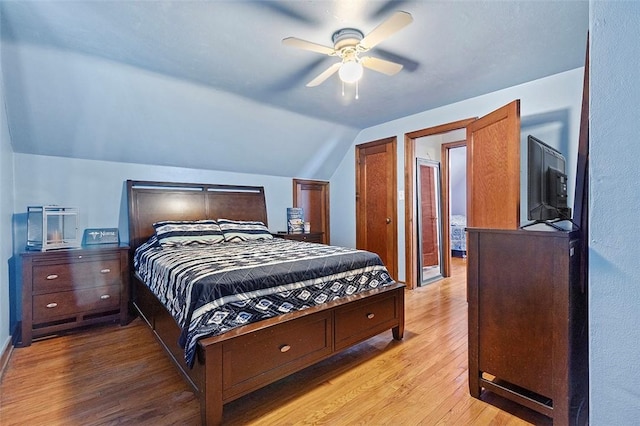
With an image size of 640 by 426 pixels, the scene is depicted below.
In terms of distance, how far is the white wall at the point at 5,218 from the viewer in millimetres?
2379

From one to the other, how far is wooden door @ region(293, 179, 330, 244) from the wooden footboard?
2.80m

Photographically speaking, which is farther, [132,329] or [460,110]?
[460,110]

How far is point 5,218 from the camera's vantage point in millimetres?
2521

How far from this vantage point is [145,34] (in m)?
2.13

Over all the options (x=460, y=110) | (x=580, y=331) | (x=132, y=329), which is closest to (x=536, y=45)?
(x=460, y=110)

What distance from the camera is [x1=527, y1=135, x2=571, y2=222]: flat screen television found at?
1.82 m

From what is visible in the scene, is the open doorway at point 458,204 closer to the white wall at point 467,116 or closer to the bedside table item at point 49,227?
the white wall at point 467,116

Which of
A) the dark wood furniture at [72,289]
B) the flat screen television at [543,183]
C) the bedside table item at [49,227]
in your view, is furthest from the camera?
the bedside table item at [49,227]

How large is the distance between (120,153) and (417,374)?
11.9ft

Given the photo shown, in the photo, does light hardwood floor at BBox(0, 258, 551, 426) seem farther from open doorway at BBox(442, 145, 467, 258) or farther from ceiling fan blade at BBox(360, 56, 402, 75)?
open doorway at BBox(442, 145, 467, 258)

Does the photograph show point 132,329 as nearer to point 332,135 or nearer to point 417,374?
point 417,374

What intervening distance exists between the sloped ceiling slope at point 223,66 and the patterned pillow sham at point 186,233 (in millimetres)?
845

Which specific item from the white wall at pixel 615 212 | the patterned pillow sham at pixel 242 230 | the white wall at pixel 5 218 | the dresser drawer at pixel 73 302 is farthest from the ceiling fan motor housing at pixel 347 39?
the dresser drawer at pixel 73 302

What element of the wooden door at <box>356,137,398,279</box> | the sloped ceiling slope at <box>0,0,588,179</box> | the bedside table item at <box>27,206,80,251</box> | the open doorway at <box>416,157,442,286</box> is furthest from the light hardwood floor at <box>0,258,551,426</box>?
the open doorway at <box>416,157,442,286</box>
